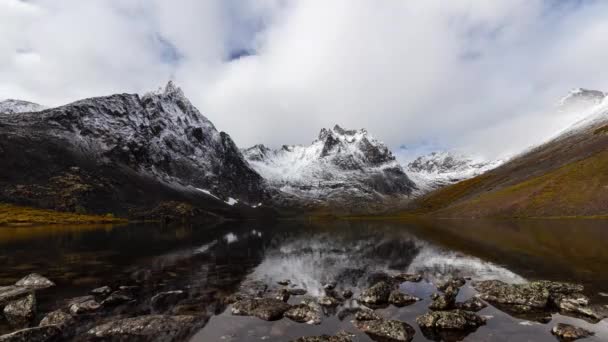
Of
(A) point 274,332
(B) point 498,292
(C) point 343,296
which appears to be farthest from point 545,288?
(A) point 274,332

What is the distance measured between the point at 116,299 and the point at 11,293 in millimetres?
9957

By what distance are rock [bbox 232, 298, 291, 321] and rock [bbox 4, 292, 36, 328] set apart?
47.9 ft

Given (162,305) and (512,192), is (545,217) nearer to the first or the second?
(512,192)

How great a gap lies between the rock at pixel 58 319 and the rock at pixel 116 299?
3.76 metres

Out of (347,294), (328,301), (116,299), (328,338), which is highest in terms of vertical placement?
(116,299)

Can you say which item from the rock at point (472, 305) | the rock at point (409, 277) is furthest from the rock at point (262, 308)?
the rock at point (409, 277)

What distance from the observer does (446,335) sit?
2239 centimetres

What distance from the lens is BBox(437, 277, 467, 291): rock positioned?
35984 millimetres

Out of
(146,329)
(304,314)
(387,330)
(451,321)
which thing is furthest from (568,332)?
(146,329)

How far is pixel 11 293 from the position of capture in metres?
32.2

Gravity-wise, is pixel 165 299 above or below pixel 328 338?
above

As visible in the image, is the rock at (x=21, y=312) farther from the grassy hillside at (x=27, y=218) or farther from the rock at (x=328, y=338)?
the grassy hillside at (x=27, y=218)

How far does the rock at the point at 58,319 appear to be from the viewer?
2464 cm

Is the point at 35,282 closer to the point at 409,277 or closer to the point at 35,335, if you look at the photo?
the point at 35,335
